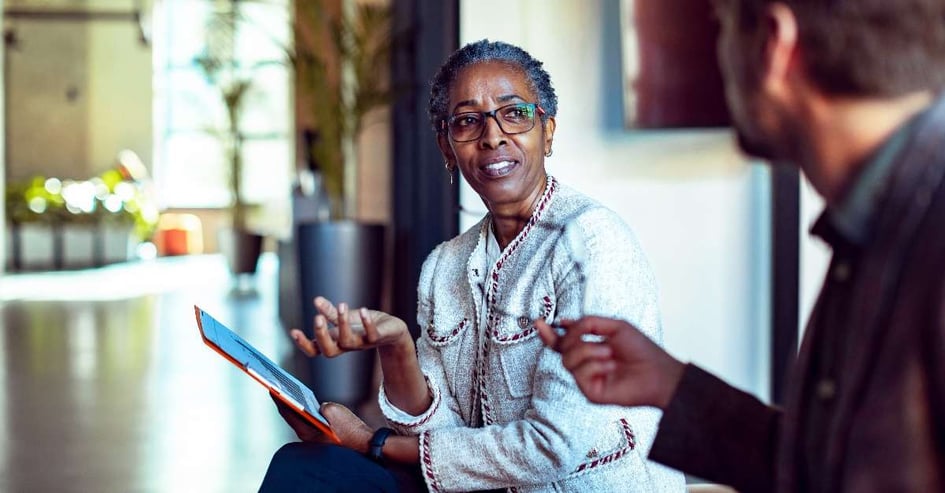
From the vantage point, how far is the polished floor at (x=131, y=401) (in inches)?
147

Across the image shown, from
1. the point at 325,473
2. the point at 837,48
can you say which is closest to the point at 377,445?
the point at 325,473

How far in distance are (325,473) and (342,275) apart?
123 inches

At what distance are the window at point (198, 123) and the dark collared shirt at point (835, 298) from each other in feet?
60.2

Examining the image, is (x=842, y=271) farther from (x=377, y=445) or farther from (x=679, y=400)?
(x=377, y=445)

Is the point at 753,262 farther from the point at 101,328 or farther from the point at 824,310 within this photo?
the point at 101,328

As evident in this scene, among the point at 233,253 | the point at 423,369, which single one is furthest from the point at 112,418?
the point at 233,253

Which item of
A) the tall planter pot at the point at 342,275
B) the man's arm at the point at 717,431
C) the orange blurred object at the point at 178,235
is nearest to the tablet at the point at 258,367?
the man's arm at the point at 717,431

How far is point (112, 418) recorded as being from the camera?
185 inches

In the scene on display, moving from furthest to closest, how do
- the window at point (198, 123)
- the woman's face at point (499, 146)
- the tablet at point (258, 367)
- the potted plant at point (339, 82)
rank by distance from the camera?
1. the window at point (198, 123)
2. the potted plant at point (339, 82)
3. the woman's face at point (499, 146)
4. the tablet at point (258, 367)

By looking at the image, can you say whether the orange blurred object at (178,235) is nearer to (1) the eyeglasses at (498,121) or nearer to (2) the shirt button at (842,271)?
(1) the eyeglasses at (498,121)

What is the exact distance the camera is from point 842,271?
2.76 feet

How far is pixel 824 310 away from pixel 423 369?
3.11ft

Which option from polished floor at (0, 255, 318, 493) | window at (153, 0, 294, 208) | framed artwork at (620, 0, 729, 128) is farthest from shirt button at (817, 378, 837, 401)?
window at (153, 0, 294, 208)

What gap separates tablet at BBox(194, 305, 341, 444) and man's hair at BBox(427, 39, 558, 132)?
1.54ft
